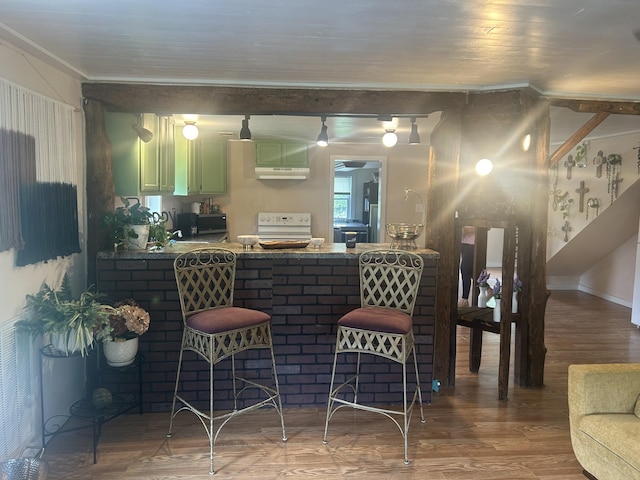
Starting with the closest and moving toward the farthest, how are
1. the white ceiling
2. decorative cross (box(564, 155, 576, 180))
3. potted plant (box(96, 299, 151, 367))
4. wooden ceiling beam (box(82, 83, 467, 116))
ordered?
1. the white ceiling
2. potted plant (box(96, 299, 151, 367))
3. wooden ceiling beam (box(82, 83, 467, 116))
4. decorative cross (box(564, 155, 576, 180))

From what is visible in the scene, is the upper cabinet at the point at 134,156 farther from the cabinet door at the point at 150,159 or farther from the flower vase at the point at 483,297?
the flower vase at the point at 483,297

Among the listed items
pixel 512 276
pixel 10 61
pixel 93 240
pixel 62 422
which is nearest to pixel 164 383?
pixel 62 422

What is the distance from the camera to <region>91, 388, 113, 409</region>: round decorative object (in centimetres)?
267

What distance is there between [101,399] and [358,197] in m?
7.45

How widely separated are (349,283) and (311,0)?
179 cm

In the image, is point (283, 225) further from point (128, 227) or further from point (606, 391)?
point (606, 391)

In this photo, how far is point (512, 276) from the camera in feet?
10.4

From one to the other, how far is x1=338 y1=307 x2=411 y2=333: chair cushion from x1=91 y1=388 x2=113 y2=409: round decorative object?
1.41m

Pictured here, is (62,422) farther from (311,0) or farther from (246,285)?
(311,0)

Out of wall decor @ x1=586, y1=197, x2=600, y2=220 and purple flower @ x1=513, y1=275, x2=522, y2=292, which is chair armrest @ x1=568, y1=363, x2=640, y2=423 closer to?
purple flower @ x1=513, y1=275, x2=522, y2=292

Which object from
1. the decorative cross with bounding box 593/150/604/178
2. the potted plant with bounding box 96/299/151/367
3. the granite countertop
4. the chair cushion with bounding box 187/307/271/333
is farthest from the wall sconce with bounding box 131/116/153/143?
the decorative cross with bounding box 593/150/604/178

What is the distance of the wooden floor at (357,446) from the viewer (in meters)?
2.41

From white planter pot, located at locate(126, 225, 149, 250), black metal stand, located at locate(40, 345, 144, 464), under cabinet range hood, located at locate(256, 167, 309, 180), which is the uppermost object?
under cabinet range hood, located at locate(256, 167, 309, 180)

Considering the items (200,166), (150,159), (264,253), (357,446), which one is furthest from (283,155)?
(357,446)
